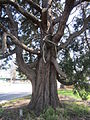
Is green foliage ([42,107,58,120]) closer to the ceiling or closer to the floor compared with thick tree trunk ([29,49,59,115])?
closer to the floor

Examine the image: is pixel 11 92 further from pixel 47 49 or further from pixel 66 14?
pixel 66 14

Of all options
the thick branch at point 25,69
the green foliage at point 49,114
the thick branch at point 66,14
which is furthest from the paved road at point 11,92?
the thick branch at point 66,14

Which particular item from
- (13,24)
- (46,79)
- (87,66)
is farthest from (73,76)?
(13,24)

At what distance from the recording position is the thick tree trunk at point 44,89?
8938 millimetres

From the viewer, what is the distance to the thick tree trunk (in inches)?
352

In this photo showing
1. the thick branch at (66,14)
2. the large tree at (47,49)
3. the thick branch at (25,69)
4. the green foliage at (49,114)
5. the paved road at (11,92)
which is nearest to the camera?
the green foliage at (49,114)

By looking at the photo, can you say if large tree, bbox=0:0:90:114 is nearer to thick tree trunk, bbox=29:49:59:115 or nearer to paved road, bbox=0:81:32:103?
thick tree trunk, bbox=29:49:59:115

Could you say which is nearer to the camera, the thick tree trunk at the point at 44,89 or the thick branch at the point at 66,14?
the thick branch at the point at 66,14

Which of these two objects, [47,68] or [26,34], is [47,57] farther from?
[26,34]

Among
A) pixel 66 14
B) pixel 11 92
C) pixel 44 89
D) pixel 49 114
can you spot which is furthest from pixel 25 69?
pixel 11 92

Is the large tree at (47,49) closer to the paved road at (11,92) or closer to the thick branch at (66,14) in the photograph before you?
the thick branch at (66,14)

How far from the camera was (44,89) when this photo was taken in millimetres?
9070

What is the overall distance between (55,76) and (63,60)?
1.27 metres

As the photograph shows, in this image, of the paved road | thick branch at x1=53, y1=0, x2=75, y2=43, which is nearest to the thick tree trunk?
thick branch at x1=53, y1=0, x2=75, y2=43
